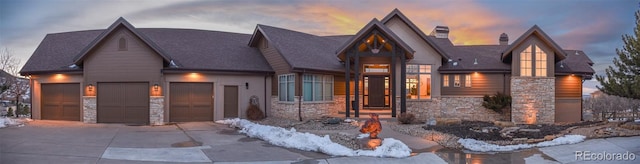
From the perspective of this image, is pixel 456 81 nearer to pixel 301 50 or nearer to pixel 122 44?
pixel 301 50

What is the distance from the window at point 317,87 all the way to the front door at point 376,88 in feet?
6.07

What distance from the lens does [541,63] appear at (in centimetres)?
1948

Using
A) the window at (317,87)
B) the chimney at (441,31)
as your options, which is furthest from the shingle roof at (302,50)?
the chimney at (441,31)

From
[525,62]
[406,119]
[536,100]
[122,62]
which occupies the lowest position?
[406,119]

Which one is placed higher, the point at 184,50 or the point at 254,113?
the point at 184,50

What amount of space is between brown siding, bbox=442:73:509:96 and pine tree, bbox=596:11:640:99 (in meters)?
4.92

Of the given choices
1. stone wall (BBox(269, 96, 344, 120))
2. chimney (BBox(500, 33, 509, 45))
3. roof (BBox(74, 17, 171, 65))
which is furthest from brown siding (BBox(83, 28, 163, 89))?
chimney (BBox(500, 33, 509, 45))

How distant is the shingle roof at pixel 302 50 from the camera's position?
19.3 m

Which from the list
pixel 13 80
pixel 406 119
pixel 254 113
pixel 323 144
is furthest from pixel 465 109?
pixel 13 80

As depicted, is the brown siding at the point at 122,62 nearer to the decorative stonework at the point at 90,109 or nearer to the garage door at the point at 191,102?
the decorative stonework at the point at 90,109

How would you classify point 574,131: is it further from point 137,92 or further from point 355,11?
point 137,92

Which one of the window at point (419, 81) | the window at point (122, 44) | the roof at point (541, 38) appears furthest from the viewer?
the window at point (419, 81)

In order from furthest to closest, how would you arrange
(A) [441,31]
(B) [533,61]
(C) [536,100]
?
(A) [441,31] → (C) [536,100] → (B) [533,61]

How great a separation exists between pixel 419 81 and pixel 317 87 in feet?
15.4
